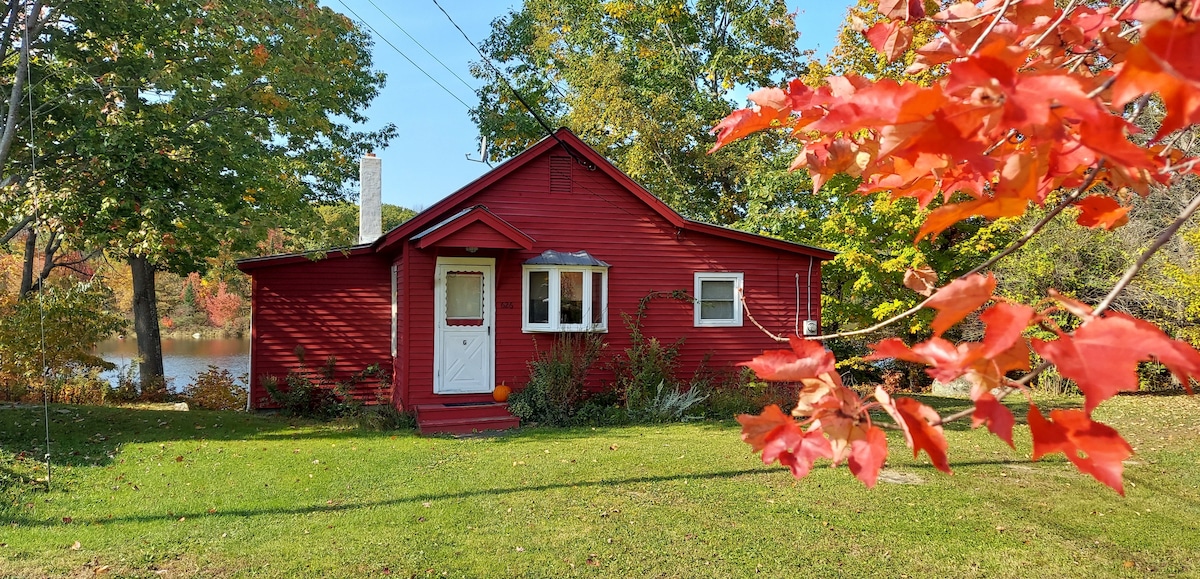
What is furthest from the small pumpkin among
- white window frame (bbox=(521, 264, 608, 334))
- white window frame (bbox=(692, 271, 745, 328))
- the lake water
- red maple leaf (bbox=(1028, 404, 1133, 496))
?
red maple leaf (bbox=(1028, 404, 1133, 496))

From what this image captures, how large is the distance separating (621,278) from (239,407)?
755 cm

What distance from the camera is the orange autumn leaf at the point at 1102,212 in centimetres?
119

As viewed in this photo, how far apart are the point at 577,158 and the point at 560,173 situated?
1.29 feet

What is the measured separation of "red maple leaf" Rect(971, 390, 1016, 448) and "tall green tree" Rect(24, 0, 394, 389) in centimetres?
993

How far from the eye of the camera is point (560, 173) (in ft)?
40.4

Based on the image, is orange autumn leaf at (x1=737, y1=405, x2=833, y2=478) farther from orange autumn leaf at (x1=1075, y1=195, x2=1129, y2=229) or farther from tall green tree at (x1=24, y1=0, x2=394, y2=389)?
tall green tree at (x1=24, y1=0, x2=394, y2=389)

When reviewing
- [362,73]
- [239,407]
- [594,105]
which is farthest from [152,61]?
[594,105]

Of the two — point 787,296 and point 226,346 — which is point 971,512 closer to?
A: point 787,296

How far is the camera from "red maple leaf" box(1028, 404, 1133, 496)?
2.40ft

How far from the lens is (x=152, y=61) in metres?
9.62

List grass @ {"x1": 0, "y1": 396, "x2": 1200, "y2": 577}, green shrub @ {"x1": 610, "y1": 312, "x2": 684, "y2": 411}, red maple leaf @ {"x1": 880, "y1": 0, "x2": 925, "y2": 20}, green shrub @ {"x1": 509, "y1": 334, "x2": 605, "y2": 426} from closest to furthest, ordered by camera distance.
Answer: red maple leaf @ {"x1": 880, "y1": 0, "x2": 925, "y2": 20} < grass @ {"x1": 0, "y1": 396, "x2": 1200, "y2": 577} < green shrub @ {"x1": 509, "y1": 334, "x2": 605, "y2": 426} < green shrub @ {"x1": 610, "y1": 312, "x2": 684, "y2": 411}

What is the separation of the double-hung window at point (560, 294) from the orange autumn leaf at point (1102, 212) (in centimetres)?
1051

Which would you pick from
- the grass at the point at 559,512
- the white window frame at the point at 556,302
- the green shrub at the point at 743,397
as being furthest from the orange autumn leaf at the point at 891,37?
the white window frame at the point at 556,302

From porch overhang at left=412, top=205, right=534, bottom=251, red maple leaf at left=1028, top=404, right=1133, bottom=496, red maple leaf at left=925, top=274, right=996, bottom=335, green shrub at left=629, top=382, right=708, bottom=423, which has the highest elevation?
porch overhang at left=412, top=205, right=534, bottom=251
